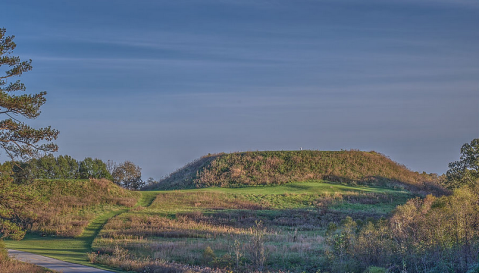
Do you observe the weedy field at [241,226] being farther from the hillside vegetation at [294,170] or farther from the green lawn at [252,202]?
the hillside vegetation at [294,170]

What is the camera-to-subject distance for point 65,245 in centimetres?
2356

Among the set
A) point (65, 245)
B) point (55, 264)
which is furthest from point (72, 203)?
point (55, 264)

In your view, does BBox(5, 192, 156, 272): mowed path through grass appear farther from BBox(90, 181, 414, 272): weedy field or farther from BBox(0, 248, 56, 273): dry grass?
BBox(0, 248, 56, 273): dry grass

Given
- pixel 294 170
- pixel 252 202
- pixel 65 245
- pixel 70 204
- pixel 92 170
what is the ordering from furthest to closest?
pixel 92 170
pixel 294 170
pixel 252 202
pixel 70 204
pixel 65 245

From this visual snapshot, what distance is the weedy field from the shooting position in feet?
55.5

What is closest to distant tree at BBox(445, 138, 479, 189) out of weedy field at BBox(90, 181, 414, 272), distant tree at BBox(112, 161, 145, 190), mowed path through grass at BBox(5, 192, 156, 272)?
weedy field at BBox(90, 181, 414, 272)

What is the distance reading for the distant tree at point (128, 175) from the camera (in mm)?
56062

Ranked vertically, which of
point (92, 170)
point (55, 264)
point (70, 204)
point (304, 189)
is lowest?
point (55, 264)

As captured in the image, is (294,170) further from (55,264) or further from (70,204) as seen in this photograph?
(55,264)

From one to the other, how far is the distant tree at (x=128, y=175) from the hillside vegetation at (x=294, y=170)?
240cm

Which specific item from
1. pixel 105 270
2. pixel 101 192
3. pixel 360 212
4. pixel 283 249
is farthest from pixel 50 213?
pixel 360 212

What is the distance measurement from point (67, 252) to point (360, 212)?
73.9 ft

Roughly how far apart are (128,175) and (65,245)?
3373 cm

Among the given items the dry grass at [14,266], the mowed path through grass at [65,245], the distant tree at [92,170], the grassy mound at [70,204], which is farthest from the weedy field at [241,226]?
the distant tree at [92,170]
